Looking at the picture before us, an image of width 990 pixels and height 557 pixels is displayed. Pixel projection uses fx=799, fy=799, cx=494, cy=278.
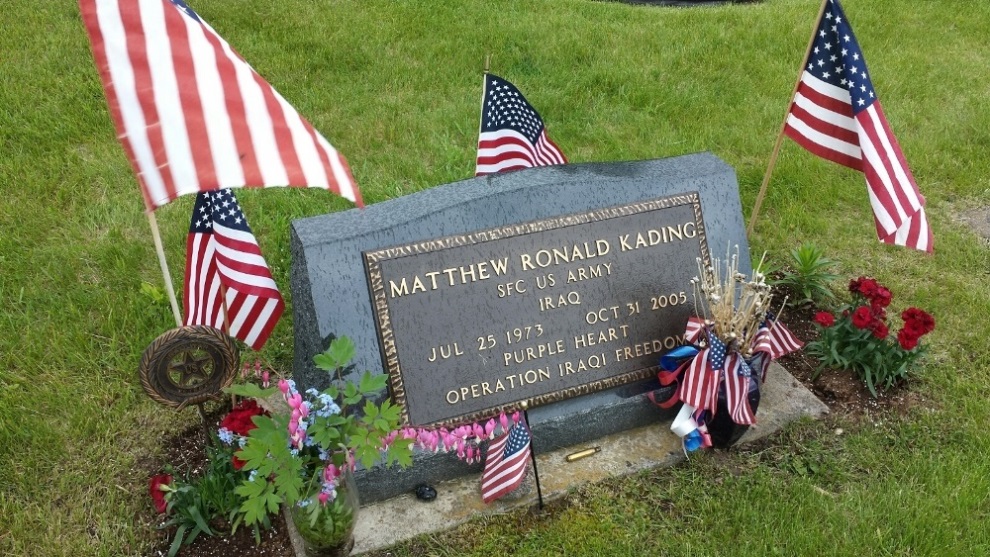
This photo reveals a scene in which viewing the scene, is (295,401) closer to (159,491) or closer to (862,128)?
(159,491)

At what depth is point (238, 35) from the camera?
→ 7.21m

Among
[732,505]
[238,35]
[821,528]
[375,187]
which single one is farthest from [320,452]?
[238,35]

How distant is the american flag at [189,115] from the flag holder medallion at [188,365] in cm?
70

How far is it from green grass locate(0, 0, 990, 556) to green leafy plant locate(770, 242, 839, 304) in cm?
41

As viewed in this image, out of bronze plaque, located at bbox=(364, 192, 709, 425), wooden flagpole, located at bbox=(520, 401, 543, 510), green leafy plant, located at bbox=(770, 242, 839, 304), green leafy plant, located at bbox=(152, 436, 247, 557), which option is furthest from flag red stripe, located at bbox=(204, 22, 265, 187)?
green leafy plant, located at bbox=(770, 242, 839, 304)

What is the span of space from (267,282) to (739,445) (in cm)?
231

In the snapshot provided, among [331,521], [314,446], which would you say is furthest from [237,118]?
[331,521]

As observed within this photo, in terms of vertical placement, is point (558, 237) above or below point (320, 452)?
above

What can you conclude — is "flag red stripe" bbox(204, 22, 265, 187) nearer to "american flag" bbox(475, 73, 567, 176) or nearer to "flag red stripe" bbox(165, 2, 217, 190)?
"flag red stripe" bbox(165, 2, 217, 190)

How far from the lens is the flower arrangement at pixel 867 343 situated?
395 centimetres

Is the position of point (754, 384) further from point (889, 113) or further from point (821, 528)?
point (889, 113)

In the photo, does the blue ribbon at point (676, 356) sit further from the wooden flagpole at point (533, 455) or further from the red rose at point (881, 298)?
the red rose at point (881, 298)

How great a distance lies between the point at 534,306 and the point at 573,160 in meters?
2.66

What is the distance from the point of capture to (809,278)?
4762mm
